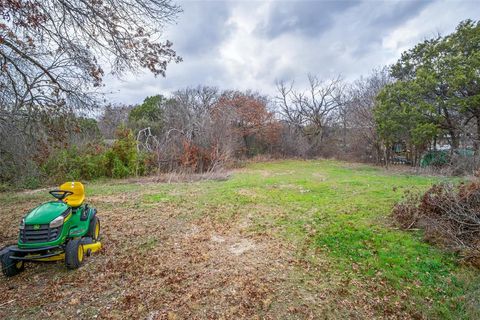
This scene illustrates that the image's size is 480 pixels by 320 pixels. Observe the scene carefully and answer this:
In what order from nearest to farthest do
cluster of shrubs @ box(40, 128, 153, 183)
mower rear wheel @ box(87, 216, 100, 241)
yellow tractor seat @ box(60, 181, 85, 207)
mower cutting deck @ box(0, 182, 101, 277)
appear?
mower cutting deck @ box(0, 182, 101, 277)
yellow tractor seat @ box(60, 181, 85, 207)
mower rear wheel @ box(87, 216, 100, 241)
cluster of shrubs @ box(40, 128, 153, 183)

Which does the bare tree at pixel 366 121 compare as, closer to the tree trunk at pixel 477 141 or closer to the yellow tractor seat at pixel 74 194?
the tree trunk at pixel 477 141

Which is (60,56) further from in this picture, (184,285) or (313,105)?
(313,105)

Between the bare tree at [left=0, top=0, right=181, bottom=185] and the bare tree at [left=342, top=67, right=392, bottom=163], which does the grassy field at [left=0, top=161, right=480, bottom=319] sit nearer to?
the bare tree at [left=0, top=0, right=181, bottom=185]

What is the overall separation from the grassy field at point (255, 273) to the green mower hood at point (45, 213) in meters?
0.72

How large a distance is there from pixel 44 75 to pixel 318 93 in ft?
77.1

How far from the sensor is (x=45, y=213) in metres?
2.90

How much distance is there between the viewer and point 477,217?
11.7 feet

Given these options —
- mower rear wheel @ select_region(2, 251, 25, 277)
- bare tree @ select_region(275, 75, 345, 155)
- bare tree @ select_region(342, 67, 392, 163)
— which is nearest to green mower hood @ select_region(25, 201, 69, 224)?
mower rear wheel @ select_region(2, 251, 25, 277)

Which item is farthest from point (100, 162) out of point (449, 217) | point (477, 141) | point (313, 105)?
point (313, 105)

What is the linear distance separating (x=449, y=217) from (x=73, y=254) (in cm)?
502

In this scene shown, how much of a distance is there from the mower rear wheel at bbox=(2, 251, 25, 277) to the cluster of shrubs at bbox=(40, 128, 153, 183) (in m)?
7.55

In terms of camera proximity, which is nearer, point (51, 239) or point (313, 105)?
point (51, 239)

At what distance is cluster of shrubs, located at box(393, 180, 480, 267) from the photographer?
3.29 meters

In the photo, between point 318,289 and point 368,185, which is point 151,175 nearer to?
point 368,185
